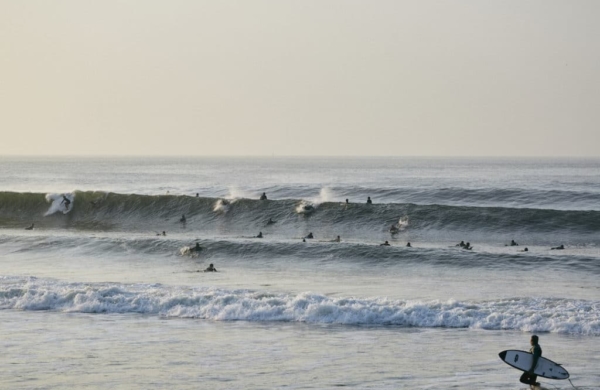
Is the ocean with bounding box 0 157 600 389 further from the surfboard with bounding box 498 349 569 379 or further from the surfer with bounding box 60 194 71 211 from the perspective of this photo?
the surfer with bounding box 60 194 71 211

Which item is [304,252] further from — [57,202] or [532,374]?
[57,202]

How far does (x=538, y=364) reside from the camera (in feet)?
57.4

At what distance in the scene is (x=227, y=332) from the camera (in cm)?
2273

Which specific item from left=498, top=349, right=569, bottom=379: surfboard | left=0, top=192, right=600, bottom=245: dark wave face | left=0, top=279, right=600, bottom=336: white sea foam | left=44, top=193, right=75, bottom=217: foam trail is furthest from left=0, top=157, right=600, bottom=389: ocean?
left=44, top=193, right=75, bottom=217: foam trail

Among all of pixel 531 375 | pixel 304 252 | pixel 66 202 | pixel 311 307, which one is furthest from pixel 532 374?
pixel 66 202

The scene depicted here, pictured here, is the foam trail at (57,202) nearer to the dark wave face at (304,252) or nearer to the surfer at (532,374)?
the dark wave face at (304,252)

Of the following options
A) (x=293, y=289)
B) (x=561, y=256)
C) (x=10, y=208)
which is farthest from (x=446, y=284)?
(x=10, y=208)

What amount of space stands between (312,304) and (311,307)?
0.17 metres

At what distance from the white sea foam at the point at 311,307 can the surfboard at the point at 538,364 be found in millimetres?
5155

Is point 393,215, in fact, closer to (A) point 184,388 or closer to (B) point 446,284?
(B) point 446,284

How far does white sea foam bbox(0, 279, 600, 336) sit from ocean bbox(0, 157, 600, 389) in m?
0.06

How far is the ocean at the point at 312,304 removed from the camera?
18.5 metres

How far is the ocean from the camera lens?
60.6 feet

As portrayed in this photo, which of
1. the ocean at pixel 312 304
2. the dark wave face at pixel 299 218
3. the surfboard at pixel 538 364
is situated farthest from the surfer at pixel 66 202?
the surfboard at pixel 538 364
